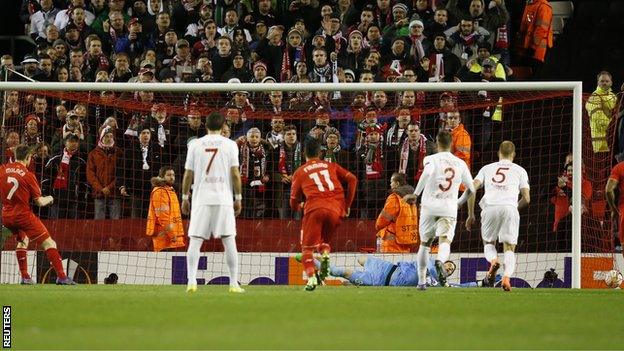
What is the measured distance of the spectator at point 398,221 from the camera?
1938cm

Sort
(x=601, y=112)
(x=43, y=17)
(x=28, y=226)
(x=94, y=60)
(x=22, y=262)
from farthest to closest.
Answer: (x=43, y=17), (x=94, y=60), (x=601, y=112), (x=22, y=262), (x=28, y=226)

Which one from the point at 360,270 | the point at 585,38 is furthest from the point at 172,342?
the point at 585,38

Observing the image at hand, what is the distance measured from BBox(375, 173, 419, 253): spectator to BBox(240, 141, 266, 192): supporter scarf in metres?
1.95

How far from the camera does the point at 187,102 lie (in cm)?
2264

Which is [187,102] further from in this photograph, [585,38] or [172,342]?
[172,342]

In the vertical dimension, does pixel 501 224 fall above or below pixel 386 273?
above

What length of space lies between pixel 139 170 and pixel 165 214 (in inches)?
55.9

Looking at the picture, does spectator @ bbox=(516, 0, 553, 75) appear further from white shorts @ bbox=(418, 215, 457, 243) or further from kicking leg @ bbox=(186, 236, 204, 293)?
kicking leg @ bbox=(186, 236, 204, 293)

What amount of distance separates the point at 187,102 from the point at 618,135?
7.10 m

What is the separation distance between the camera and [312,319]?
12.1 m

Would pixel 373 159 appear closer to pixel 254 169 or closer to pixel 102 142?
pixel 254 169

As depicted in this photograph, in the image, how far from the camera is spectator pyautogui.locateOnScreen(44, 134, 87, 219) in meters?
20.8

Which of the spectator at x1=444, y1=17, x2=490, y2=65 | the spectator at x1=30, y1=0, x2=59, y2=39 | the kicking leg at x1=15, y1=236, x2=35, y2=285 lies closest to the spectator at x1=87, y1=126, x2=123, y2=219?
the kicking leg at x1=15, y1=236, x2=35, y2=285

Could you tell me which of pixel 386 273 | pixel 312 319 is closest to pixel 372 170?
pixel 386 273
